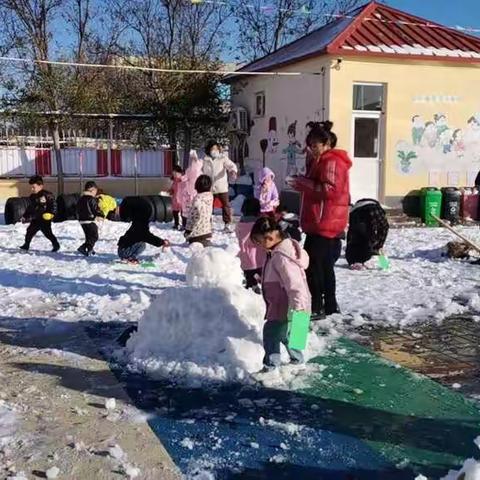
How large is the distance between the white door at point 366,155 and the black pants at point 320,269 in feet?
30.9

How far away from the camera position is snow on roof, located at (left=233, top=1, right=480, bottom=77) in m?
15.3

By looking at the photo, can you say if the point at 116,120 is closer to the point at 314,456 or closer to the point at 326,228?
the point at 326,228

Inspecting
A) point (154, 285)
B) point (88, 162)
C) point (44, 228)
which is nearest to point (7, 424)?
point (154, 285)

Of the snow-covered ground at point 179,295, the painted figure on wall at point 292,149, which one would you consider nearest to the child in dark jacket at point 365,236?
the snow-covered ground at point 179,295

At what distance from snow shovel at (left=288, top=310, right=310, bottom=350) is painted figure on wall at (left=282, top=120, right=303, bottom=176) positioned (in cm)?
1201

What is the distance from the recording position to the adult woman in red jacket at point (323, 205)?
634 centimetres

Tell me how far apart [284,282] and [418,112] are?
11.9 meters

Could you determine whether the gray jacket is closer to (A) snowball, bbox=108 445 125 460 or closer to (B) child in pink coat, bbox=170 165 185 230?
(B) child in pink coat, bbox=170 165 185 230

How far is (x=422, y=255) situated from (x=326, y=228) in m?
4.88

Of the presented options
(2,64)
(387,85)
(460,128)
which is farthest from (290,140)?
(2,64)

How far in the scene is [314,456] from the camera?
12.0 ft

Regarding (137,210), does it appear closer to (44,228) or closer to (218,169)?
(44,228)

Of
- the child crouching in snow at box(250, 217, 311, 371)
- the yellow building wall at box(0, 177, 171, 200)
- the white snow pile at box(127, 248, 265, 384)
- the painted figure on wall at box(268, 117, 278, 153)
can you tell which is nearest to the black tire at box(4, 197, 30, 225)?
the yellow building wall at box(0, 177, 171, 200)

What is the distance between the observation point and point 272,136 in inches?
728
